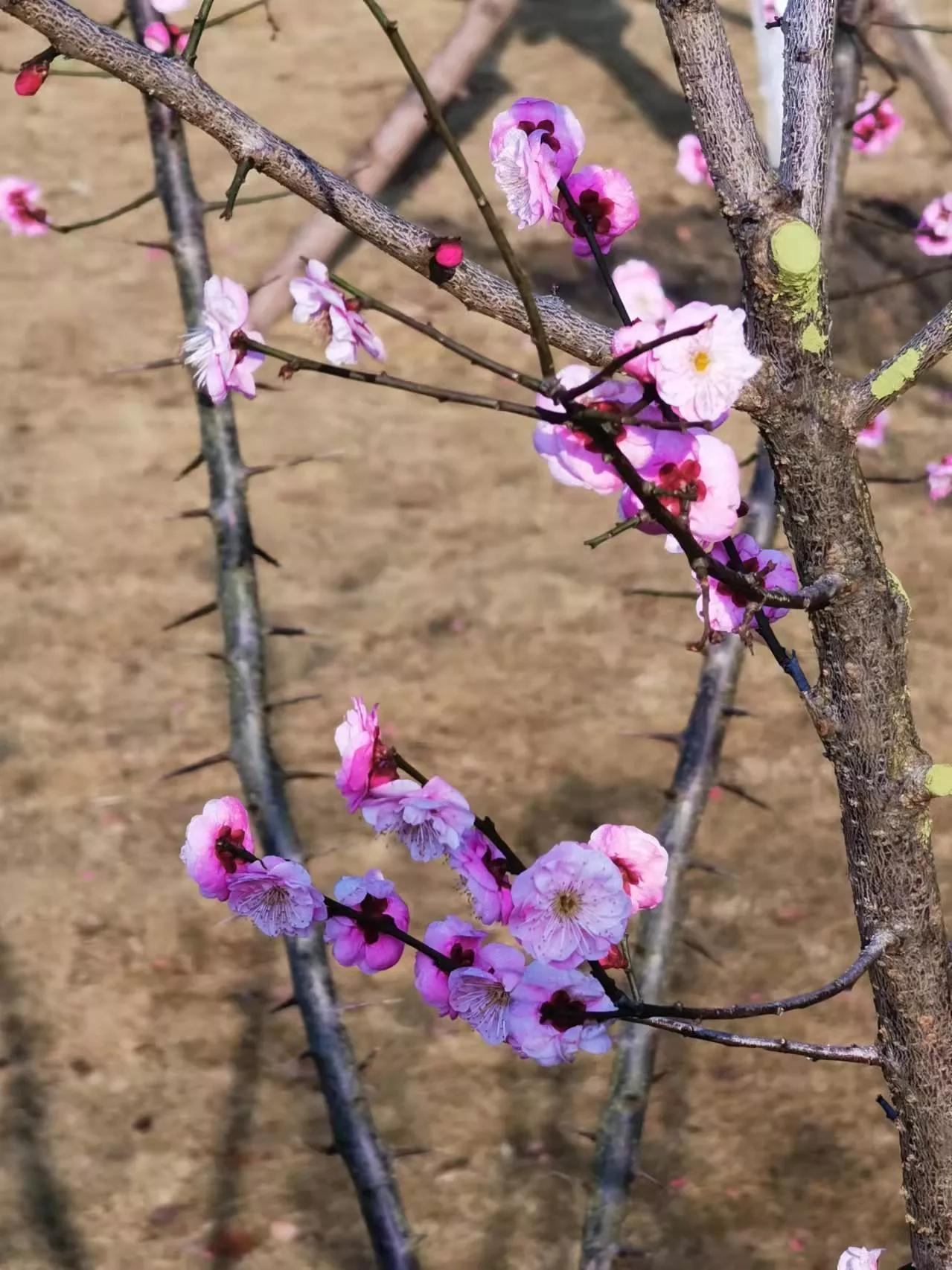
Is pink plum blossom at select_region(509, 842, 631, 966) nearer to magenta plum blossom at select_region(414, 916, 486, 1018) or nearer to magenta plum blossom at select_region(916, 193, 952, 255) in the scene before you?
magenta plum blossom at select_region(414, 916, 486, 1018)

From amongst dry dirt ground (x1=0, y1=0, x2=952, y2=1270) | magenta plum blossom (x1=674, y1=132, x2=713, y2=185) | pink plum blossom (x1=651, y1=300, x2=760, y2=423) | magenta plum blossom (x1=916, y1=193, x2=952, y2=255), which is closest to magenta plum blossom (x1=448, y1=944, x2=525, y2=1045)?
pink plum blossom (x1=651, y1=300, x2=760, y2=423)

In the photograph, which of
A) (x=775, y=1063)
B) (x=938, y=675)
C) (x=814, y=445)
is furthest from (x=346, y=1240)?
(x=938, y=675)

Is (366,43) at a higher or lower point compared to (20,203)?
higher

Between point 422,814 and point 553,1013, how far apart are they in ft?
0.66

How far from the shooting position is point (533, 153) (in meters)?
1.23

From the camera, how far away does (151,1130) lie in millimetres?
3088

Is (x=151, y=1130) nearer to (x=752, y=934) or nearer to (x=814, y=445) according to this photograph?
(x=752, y=934)

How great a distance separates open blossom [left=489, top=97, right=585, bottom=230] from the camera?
1228mm

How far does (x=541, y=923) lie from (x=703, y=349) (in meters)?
0.47

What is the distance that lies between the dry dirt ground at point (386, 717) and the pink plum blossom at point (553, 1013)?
0.99 metres

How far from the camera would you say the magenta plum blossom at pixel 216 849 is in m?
1.30

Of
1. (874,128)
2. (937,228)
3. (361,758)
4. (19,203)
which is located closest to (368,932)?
(361,758)

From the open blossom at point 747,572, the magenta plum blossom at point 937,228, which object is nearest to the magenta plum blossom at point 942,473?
the magenta plum blossom at point 937,228

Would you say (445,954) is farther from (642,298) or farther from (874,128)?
(874,128)
